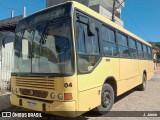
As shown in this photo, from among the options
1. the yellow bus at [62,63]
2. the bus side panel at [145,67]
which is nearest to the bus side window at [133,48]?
the bus side panel at [145,67]

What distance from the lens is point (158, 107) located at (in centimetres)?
745

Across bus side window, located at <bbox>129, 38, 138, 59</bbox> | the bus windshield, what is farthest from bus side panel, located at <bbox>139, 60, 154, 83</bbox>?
the bus windshield

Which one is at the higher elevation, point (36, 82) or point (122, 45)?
point (122, 45)

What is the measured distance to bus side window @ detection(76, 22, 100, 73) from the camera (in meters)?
4.87

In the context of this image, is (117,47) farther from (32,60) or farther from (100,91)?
(32,60)

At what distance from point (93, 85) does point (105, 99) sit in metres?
1.08

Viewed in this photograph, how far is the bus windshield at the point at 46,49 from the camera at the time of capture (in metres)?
4.67

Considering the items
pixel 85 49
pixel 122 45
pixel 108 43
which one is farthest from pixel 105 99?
pixel 122 45

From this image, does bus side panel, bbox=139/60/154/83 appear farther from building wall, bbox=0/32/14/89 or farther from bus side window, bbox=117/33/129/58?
building wall, bbox=0/32/14/89

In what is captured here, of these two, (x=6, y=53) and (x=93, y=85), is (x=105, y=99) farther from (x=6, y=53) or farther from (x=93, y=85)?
(x=6, y=53)

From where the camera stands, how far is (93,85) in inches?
210

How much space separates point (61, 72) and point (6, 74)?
689 centimetres

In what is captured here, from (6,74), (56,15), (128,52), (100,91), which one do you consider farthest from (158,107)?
(6,74)

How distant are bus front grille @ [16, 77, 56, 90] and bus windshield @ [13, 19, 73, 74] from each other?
0.63 feet
